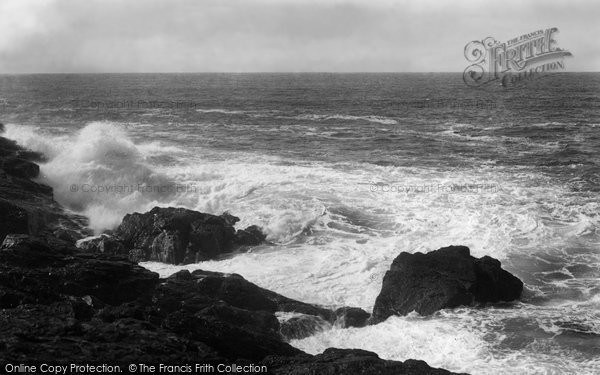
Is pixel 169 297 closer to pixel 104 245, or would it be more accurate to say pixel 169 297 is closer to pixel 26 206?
pixel 104 245

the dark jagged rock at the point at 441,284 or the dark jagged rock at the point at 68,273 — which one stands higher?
the dark jagged rock at the point at 68,273

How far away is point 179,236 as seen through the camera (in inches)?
731

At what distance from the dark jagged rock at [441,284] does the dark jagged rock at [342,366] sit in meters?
4.67

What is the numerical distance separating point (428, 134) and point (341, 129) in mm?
7291

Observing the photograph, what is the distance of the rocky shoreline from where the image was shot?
8.54 m

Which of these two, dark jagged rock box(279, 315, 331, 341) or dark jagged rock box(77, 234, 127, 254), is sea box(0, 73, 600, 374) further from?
dark jagged rock box(77, 234, 127, 254)

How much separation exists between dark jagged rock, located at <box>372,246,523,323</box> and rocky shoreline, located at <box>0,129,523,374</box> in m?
0.03

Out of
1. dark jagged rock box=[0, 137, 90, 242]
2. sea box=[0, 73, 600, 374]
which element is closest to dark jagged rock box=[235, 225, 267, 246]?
sea box=[0, 73, 600, 374]

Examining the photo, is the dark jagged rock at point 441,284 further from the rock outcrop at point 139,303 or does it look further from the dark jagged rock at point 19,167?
the dark jagged rock at point 19,167

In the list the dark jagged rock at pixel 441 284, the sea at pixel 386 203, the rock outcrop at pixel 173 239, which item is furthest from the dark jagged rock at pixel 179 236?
the dark jagged rock at pixel 441 284

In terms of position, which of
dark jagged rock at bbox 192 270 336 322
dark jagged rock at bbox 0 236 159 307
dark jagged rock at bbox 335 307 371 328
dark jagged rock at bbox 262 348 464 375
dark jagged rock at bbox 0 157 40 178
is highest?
dark jagged rock at bbox 0 157 40 178

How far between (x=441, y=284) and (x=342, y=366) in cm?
617

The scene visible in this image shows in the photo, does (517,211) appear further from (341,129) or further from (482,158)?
(341,129)

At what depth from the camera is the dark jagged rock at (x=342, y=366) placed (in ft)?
29.3
